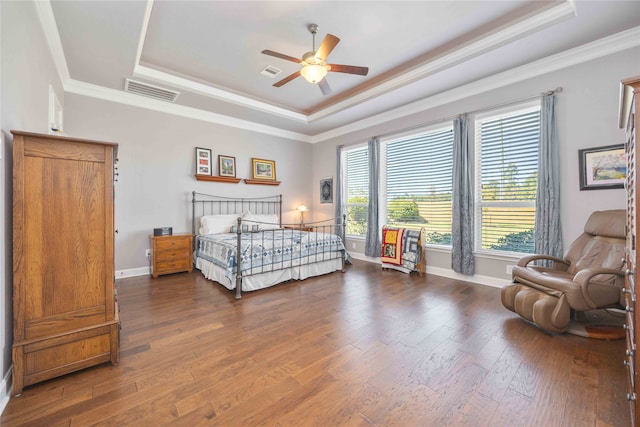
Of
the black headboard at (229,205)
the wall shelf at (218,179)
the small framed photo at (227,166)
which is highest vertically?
the small framed photo at (227,166)

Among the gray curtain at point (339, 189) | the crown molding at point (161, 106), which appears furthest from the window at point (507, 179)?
the crown molding at point (161, 106)

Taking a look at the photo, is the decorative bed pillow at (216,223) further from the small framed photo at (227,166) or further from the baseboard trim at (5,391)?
the baseboard trim at (5,391)

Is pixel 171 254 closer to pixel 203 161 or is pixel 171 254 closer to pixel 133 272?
pixel 133 272

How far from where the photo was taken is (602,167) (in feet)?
9.30

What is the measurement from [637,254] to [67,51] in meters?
4.99

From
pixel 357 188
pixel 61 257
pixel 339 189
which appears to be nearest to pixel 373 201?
pixel 357 188

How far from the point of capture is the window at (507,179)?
3.41 metres

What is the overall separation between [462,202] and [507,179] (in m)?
0.62

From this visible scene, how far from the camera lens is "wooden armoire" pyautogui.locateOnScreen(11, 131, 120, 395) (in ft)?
5.08

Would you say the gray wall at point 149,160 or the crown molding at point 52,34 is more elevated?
the crown molding at point 52,34

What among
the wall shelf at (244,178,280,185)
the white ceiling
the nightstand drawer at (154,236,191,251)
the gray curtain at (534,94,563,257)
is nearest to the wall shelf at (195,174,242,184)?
the wall shelf at (244,178,280,185)

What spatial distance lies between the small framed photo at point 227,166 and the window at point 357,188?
236 cm

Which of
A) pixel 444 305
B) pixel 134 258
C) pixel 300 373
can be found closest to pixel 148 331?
pixel 300 373

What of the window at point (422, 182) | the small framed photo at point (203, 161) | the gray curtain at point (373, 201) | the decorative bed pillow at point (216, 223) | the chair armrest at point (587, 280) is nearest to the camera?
the chair armrest at point (587, 280)
